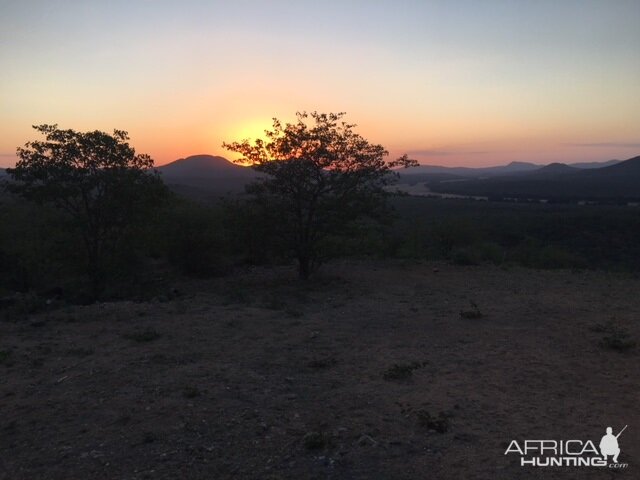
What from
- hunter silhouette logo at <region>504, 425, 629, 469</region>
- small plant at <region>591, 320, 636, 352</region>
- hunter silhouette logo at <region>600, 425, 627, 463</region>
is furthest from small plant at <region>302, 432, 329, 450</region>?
small plant at <region>591, 320, 636, 352</region>

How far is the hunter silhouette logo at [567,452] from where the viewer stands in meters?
4.55

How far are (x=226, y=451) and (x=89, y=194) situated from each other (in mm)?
10560

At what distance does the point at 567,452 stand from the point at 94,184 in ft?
40.0

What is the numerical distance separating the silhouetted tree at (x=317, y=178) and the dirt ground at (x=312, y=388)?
143 inches

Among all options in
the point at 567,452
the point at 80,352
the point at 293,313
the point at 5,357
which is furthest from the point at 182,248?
the point at 567,452

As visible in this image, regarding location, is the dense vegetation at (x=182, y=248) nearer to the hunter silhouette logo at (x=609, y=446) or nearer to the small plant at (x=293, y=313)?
the small plant at (x=293, y=313)

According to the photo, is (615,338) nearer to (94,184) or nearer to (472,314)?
(472,314)

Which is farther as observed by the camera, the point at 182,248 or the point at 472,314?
the point at 182,248

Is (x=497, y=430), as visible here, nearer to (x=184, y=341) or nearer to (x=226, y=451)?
(x=226, y=451)

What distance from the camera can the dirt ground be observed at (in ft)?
15.4

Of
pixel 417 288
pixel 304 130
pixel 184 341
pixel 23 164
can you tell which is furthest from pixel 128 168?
pixel 417 288

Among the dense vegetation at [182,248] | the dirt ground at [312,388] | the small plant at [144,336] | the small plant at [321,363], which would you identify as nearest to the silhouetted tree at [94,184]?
the dense vegetation at [182,248]

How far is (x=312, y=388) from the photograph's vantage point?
6.39 meters

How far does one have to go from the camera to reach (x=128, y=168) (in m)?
13.7
